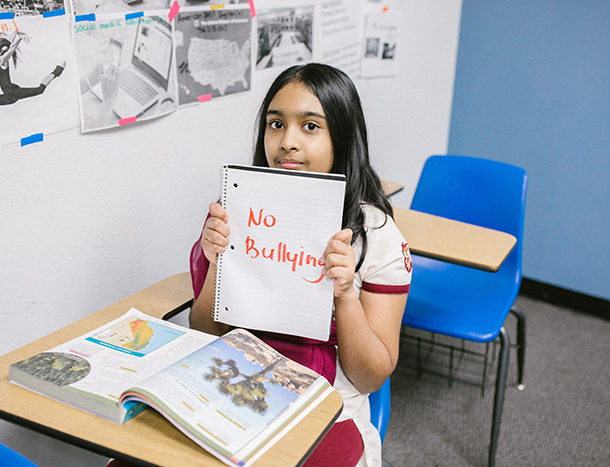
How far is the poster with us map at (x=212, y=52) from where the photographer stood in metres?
1.57

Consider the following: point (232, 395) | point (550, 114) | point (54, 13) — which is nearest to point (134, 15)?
point (54, 13)

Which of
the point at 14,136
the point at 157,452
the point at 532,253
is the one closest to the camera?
the point at 157,452

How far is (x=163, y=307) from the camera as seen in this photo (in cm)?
130

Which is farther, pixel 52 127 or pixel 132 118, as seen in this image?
pixel 132 118

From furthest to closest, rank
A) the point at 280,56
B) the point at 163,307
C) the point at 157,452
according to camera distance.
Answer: the point at 280,56 → the point at 163,307 → the point at 157,452

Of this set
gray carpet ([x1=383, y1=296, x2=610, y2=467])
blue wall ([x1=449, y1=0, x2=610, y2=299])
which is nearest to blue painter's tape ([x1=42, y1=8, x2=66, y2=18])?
gray carpet ([x1=383, y1=296, x2=610, y2=467])

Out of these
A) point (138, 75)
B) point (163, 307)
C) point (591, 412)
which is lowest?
point (591, 412)

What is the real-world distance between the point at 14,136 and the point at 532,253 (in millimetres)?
2600

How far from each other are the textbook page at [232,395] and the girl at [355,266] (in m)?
0.19

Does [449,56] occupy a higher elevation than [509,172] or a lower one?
higher

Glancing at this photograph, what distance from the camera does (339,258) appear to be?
0.99m

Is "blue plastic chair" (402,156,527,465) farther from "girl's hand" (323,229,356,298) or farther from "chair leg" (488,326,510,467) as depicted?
"girl's hand" (323,229,356,298)

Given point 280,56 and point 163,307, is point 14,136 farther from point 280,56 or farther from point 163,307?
point 280,56

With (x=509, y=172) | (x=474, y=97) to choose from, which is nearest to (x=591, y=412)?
(x=509, y=172)
